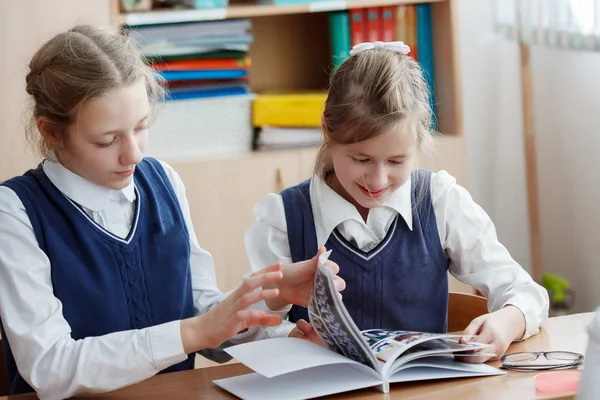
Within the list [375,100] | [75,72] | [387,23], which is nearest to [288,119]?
[387,23]

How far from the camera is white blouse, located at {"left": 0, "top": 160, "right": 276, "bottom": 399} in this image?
138 centimetres

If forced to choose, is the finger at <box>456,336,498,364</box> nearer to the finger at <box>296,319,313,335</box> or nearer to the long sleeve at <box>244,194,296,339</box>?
the finger at <box>296,319,313,335</box>

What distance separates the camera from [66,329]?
4.80 ft

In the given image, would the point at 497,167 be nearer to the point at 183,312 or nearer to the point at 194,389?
the point at 183,312

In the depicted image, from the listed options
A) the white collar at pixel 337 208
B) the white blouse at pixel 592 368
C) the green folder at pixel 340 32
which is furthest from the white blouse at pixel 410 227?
the green folder at pixel 340 32

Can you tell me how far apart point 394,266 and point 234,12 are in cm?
128

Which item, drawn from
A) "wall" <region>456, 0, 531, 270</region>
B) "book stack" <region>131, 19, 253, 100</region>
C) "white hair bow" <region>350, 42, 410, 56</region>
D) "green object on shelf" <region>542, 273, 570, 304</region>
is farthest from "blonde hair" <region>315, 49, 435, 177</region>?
"wall" <region>456, 0, 531, 270</region>

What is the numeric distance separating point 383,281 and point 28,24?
127 centimetres

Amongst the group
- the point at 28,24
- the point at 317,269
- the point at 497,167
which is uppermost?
the point at 28,24

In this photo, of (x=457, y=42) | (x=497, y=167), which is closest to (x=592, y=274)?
(x=497, y=167)

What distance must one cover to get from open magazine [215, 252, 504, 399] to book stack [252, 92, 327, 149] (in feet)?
4.94

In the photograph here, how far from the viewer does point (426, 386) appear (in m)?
1.35

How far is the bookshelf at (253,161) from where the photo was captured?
2766mm

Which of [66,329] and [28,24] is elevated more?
[28,24]
